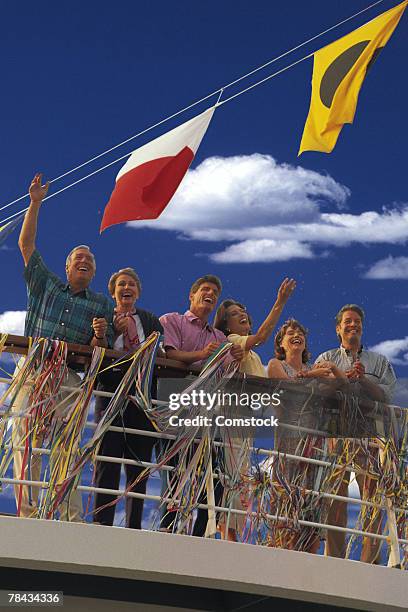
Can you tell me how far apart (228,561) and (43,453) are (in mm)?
1136

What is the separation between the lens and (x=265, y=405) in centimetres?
643

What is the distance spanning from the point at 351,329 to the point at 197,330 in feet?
3.40

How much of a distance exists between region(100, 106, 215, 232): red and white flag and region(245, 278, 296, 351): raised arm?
106cm

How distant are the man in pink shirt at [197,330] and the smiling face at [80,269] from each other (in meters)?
0.53

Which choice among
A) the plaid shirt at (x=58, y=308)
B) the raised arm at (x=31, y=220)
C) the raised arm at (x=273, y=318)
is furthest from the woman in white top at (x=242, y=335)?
the raised arm at (x=31, y=220)

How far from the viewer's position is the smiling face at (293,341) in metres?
7.10

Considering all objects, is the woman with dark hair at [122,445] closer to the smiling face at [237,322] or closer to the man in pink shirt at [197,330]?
the man in pink shirt at [197,330]

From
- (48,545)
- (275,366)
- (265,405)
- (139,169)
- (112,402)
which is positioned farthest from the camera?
(139,169)

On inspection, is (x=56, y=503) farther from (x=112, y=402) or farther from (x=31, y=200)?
(x=31, y=200)

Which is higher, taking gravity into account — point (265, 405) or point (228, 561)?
point (265, 405)

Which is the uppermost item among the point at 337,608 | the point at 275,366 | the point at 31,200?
the point at 31,200

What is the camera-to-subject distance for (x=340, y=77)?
814cm

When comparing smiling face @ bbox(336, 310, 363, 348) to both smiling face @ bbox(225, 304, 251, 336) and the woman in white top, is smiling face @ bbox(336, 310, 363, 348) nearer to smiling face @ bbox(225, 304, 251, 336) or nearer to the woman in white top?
the woman in white top

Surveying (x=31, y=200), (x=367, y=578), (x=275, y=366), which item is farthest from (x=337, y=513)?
(x=31, y=200)
